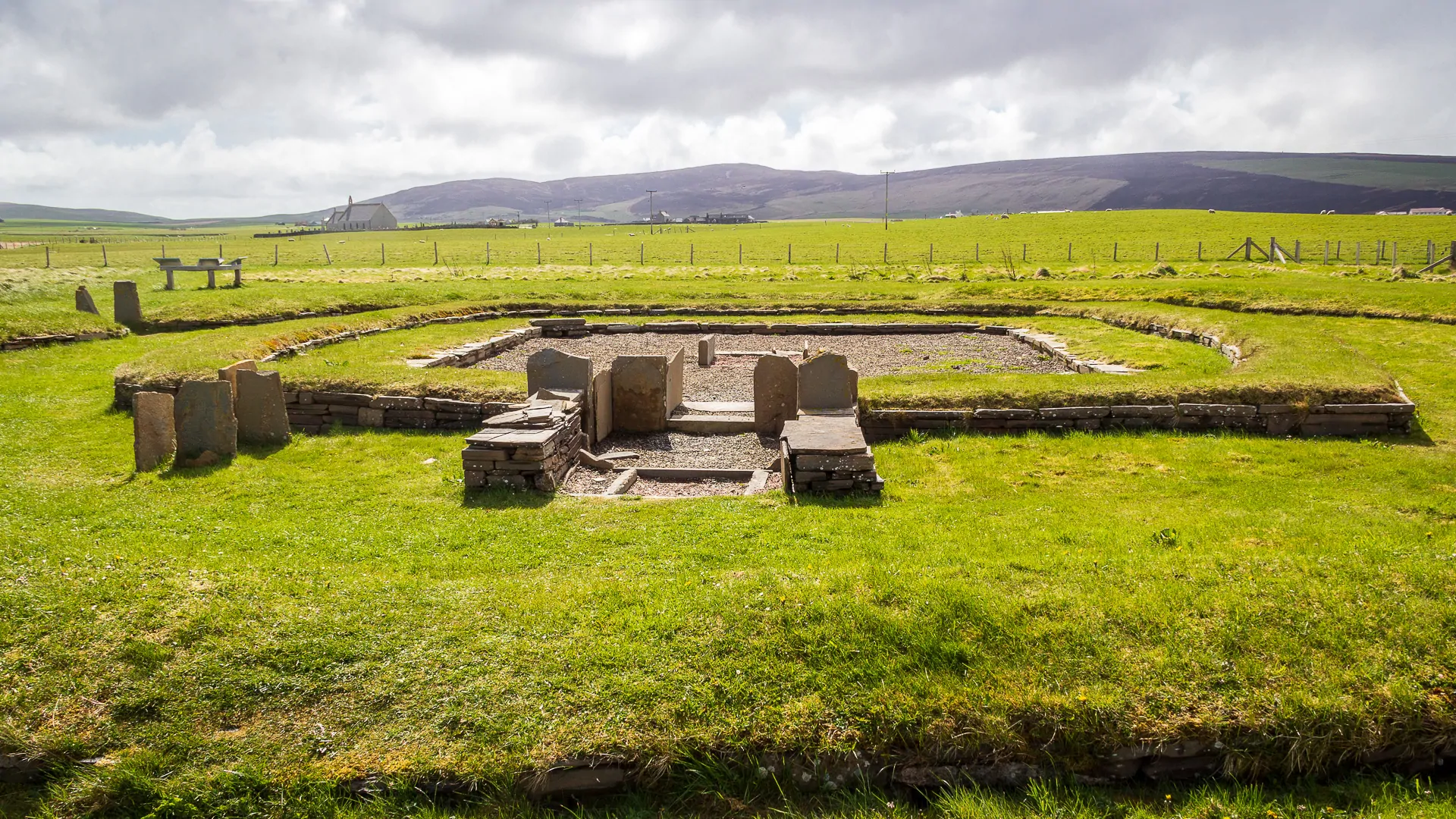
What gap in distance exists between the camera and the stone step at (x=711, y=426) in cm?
1273

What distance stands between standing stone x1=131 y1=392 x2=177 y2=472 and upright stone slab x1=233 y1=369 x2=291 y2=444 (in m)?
1.05

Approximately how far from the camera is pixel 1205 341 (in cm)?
1803

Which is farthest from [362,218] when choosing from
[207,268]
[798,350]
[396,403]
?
[396,403]

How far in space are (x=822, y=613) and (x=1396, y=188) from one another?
250146 mm

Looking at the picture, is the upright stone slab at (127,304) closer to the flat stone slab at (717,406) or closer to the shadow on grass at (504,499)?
the flat stone slab at (717,406)

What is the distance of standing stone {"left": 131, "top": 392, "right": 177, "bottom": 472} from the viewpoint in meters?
9.74

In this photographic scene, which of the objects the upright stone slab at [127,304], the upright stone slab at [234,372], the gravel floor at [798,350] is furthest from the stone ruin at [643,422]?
the upright stone slab at [127,304]

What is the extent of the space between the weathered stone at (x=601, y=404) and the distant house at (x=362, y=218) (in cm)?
15679

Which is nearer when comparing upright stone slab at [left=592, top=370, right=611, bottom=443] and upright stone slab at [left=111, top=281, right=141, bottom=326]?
upright stone slab at [left=592, top=370, right=611, bottom=443]

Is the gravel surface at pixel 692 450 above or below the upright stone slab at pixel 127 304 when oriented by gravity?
below

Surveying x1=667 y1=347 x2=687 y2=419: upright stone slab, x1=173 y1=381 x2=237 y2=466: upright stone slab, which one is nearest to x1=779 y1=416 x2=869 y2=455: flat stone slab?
x1=667 y1=347 x2=687 y2=419: upright stone slab

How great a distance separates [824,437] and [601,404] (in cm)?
407

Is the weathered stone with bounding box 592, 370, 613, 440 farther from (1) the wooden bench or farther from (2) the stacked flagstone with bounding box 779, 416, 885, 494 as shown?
(1) the wooden bench

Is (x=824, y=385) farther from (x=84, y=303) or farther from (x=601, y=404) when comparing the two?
(x=84, y=303)
